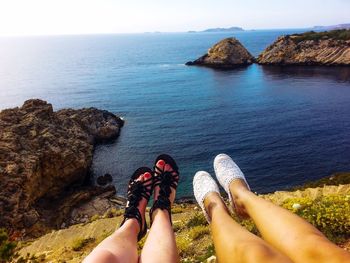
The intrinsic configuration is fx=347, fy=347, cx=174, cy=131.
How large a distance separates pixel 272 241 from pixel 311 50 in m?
110

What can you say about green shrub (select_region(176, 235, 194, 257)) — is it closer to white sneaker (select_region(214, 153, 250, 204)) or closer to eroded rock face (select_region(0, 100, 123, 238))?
white sneaker (select_region(214, 153, 250, 204))

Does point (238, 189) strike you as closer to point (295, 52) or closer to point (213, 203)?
point (213, 203)

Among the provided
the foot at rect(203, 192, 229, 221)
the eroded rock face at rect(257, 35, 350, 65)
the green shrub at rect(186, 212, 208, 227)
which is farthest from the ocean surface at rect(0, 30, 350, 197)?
the foot at rect(203, 192, 229, 221)

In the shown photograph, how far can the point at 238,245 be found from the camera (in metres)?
3.38

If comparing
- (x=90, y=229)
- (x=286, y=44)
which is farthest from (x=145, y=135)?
(x=286, y=44)

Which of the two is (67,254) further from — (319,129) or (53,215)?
(319,129)

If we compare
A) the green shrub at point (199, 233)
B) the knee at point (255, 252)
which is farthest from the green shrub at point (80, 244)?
the knee at point (255, 252)

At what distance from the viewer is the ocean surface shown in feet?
116

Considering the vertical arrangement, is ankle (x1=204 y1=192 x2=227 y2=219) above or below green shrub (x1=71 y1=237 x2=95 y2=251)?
above

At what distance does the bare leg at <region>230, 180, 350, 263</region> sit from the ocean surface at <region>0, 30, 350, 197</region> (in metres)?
26.0

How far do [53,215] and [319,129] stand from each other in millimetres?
34213

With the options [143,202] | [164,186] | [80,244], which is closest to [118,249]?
[143,202]

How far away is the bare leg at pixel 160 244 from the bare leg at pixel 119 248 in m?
0.18

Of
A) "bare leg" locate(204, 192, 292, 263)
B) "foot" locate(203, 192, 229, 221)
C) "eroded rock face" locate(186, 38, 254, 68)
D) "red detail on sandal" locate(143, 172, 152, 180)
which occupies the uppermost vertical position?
"bare leg" locate(204, 192, 292, 263)
